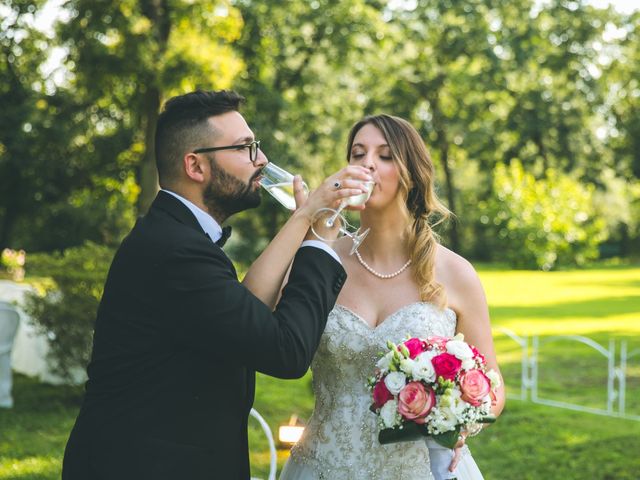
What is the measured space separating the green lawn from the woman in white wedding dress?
3.63 meters

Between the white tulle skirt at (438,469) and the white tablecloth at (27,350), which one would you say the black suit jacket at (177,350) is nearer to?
the white tulle skirt at (438,469)

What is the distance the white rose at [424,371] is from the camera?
2.91 m

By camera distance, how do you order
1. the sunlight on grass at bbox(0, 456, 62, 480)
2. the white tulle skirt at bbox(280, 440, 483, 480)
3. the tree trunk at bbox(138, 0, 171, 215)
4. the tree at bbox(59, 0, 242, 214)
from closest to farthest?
the white tulle skirt at bbox(280, 440, 483, 480)
the sunlight on grass at bbox(0, 456, 62, 480)
the tree at bbox(59, 0, 242, 214)
the tree trunk at bbox(138, 0, 171, 215)

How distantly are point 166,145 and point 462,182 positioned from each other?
2177 inches

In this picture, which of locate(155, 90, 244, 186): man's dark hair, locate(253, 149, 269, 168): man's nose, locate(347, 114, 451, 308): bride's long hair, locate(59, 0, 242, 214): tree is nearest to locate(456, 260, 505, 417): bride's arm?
locate(347, 114, 451, 308): bride's long hair

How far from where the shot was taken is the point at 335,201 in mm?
2758

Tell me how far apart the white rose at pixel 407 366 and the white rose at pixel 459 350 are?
153mm

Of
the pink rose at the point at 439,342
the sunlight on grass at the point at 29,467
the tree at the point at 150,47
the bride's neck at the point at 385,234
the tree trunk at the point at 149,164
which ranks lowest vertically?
the sunlight on grass at the point at 29,467

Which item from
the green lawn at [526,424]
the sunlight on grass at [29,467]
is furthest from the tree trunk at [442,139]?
the sunlight on grass at [29,467]

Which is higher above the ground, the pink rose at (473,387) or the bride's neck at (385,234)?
the bride's neck at (385,234)

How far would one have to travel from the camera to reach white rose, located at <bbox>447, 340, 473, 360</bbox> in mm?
2945

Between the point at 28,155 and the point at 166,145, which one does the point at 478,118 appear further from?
the point at 166,145

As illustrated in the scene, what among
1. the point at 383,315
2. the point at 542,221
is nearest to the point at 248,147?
the point at 383,315

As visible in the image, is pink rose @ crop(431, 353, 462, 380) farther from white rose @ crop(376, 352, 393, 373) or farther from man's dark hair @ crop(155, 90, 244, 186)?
man's dark hair @ crop(155, 90, 244, 186)
